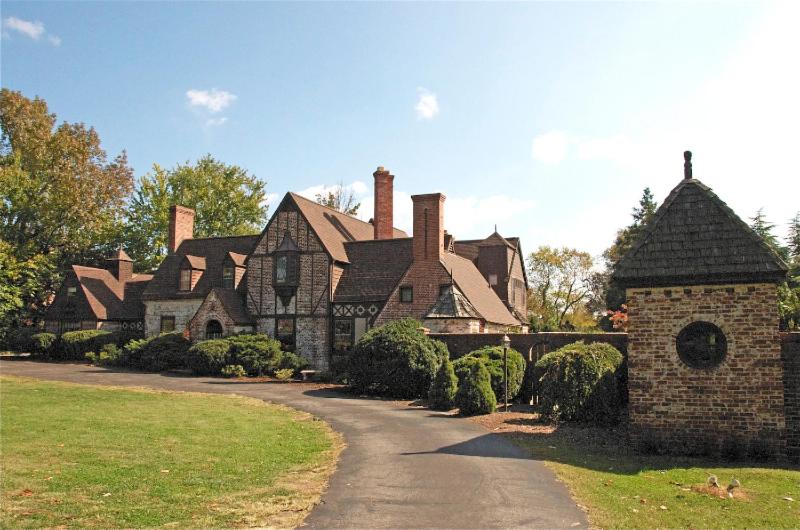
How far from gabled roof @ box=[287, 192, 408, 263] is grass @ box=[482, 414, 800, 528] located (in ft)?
74.6

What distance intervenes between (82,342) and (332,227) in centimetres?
1701

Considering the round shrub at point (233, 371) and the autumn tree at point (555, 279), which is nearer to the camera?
the round shrub at point (233, 371)

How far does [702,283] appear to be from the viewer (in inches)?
546

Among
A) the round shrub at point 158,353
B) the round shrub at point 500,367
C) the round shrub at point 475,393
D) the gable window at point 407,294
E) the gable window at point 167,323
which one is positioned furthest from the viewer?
the gable window at point 167,323

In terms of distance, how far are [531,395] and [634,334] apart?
379 inches

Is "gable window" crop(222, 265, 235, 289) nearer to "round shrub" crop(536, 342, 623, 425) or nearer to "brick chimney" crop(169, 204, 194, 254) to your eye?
"brick chimney" crop(169, 204, 194, 254)

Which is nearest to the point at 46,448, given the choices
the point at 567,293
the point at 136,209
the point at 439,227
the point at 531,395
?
the point at 531,395

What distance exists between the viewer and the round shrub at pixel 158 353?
33812 mm

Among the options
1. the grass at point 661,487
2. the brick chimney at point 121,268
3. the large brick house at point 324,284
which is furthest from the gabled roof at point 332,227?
the grass at point 661,487

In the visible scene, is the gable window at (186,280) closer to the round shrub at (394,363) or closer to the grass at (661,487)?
the round shrub at (394,363)

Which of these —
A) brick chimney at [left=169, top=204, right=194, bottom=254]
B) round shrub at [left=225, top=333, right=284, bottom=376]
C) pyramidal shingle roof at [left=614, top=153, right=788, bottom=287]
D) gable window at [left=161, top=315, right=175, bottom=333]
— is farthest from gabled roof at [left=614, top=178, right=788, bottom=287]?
brick chimney at [left=169, top=204, right=194, bottom=254]

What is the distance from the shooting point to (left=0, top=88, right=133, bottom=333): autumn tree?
46.4 metres

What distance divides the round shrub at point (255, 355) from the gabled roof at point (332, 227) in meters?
6.47

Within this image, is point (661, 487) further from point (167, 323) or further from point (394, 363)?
point (167, 323)
